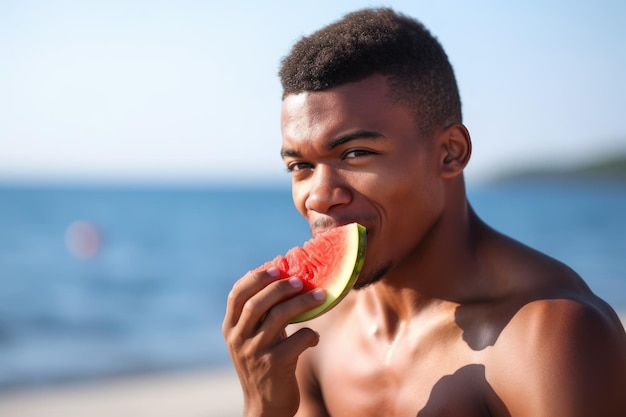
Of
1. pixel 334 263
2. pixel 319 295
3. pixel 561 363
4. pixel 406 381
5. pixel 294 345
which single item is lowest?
pixel 561 363

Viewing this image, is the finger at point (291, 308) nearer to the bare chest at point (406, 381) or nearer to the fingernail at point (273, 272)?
the fingernail at point (273, 272)

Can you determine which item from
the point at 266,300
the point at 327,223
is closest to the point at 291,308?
the point at 266,300

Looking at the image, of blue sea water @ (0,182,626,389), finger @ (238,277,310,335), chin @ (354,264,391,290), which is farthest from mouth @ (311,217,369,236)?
blue sea water @ (0,182,626,389)

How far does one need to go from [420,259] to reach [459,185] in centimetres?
31

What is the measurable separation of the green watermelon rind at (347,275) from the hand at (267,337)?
52 mm

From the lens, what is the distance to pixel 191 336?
12688mm

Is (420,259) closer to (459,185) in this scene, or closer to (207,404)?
(459,185)

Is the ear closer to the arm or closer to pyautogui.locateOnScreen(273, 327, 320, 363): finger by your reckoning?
the arm

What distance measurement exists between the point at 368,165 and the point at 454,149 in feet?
1.24

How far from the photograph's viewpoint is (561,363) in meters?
2.41

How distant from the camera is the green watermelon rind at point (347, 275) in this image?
8.62 ft

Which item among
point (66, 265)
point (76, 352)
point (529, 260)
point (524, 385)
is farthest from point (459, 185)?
point (66, 265)

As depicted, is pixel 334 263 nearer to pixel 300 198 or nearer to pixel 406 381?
pixel 300 198

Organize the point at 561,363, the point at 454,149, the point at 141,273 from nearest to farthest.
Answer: the point at 561,363, the point at 454,149, the point at 141,273
